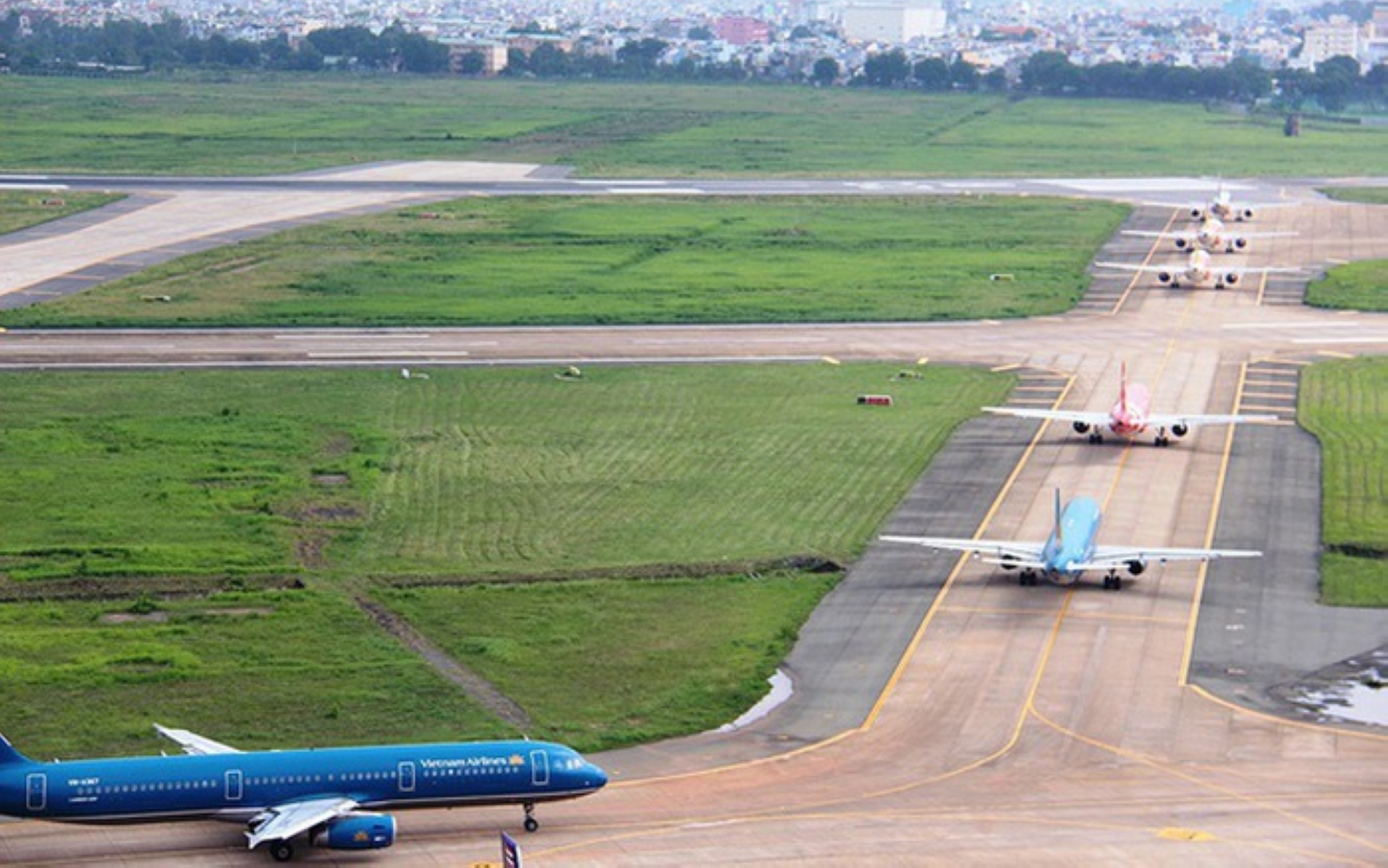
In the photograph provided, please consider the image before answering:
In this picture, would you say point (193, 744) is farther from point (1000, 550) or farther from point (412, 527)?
point (1000, 550)

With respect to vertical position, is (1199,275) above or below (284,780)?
below

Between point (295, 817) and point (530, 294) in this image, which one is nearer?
point (295, 817)

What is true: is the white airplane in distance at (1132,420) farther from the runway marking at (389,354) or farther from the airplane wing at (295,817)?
the airplane wing at (295,817)

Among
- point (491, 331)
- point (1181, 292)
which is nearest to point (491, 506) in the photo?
point (491, 331)

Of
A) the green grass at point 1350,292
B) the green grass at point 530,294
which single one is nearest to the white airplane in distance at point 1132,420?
the green grass at point 530,294

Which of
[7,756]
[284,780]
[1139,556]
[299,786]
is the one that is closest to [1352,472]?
[1139,556]

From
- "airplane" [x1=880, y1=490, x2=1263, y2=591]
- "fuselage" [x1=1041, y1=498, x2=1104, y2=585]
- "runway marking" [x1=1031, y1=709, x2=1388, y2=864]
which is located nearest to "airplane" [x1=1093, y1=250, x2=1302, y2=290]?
"airplane" [x1=880, y1=490, x2=1263, y2=591]

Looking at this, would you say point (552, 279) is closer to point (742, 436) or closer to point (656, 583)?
point (742, 436)

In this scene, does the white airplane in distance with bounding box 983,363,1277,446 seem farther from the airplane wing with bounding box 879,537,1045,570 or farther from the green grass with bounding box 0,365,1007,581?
the airplane wing with bounding box 879,537,1045,570

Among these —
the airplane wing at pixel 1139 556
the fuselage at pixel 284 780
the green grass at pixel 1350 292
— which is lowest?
the green grass at pixel 1350 292
